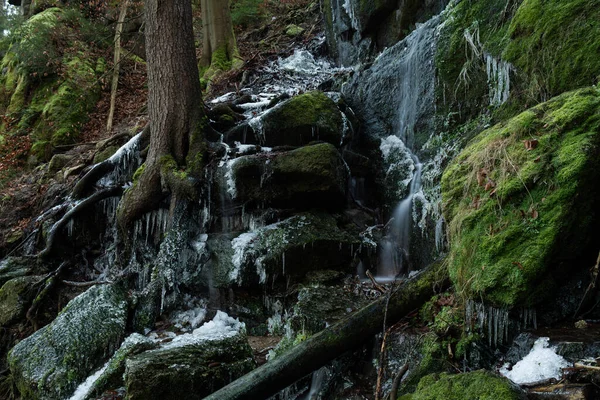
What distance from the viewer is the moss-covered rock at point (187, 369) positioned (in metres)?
4.00

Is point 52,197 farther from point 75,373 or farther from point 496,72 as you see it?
point 496,72

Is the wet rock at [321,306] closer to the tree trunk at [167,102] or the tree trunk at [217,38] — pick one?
the tree trunk at [167,102]

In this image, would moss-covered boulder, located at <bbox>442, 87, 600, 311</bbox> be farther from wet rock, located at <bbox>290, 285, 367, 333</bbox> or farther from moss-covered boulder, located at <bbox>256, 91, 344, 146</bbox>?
moss-covered boulder, located at <bbox>256, 91, 344, 146</bbox>

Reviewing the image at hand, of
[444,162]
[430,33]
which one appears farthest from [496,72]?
[430,33]

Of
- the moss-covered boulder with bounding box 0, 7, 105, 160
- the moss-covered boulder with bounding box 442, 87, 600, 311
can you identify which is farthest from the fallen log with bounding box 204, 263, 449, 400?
the moss-covered boulder with bounding box 0, 7, 105, 160

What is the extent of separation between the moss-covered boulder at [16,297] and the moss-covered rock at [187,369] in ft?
13.9

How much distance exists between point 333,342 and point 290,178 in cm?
345

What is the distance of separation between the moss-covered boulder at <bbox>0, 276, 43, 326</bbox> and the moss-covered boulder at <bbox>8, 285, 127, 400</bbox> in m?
1.91

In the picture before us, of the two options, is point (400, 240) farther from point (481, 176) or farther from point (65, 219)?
point (65, 219)

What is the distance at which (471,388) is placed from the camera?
8.09ft

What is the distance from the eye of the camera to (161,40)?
7414mm

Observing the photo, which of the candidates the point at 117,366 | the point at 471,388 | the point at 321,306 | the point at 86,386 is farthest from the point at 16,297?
the point at 471,388

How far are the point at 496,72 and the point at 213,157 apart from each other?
450cm

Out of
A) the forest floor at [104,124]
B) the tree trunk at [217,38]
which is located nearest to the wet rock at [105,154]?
the forest floor at [104,124]
